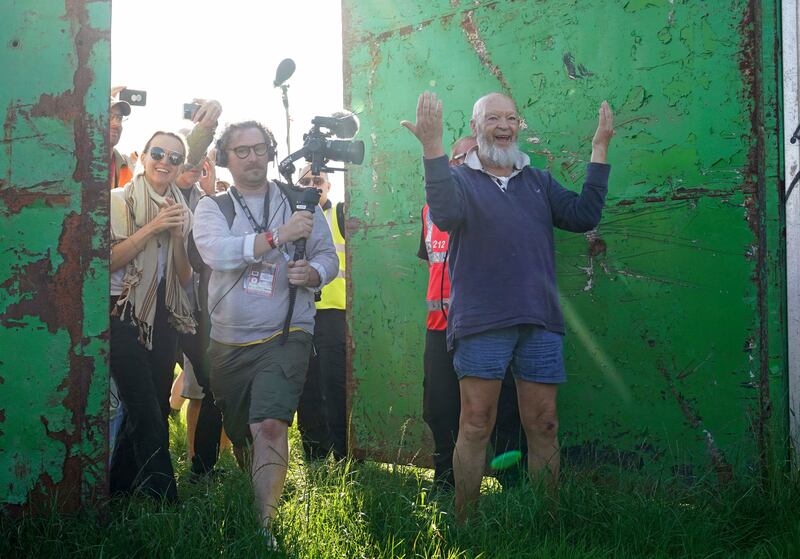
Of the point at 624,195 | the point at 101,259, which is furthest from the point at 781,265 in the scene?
the point at 101,259

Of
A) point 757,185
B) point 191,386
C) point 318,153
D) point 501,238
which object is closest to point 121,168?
point 191,386

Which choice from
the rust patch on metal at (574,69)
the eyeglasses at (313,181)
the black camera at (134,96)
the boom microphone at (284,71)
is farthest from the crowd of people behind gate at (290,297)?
the eyeglasses at (313,181)

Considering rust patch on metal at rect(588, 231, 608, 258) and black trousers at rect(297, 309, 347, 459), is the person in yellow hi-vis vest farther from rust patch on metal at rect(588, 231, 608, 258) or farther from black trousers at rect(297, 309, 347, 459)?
rust patch on metal at rect(588, 231, 608, 258)

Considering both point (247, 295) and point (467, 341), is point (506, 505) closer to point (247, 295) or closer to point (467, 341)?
point (467, 341)

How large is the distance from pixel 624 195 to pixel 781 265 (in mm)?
769

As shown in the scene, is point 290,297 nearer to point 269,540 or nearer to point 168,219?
point 168,219

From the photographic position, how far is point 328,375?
555cm

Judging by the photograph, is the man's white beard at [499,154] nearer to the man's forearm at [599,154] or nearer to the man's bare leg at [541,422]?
the man's forearm at [599,154]

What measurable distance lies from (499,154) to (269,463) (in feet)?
5.20

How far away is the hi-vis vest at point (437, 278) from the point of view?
409cm

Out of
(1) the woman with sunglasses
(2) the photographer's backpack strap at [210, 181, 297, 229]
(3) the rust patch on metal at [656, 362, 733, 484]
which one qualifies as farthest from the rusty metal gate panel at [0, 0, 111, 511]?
(3) the rust patch on metal at [656, 362, 733, 484]

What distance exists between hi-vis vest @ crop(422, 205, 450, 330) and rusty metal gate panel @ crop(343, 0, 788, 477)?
2.03ft

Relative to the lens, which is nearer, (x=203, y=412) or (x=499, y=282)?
→ (x=499, y=282)

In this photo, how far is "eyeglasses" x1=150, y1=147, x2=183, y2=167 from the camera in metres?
4.30
